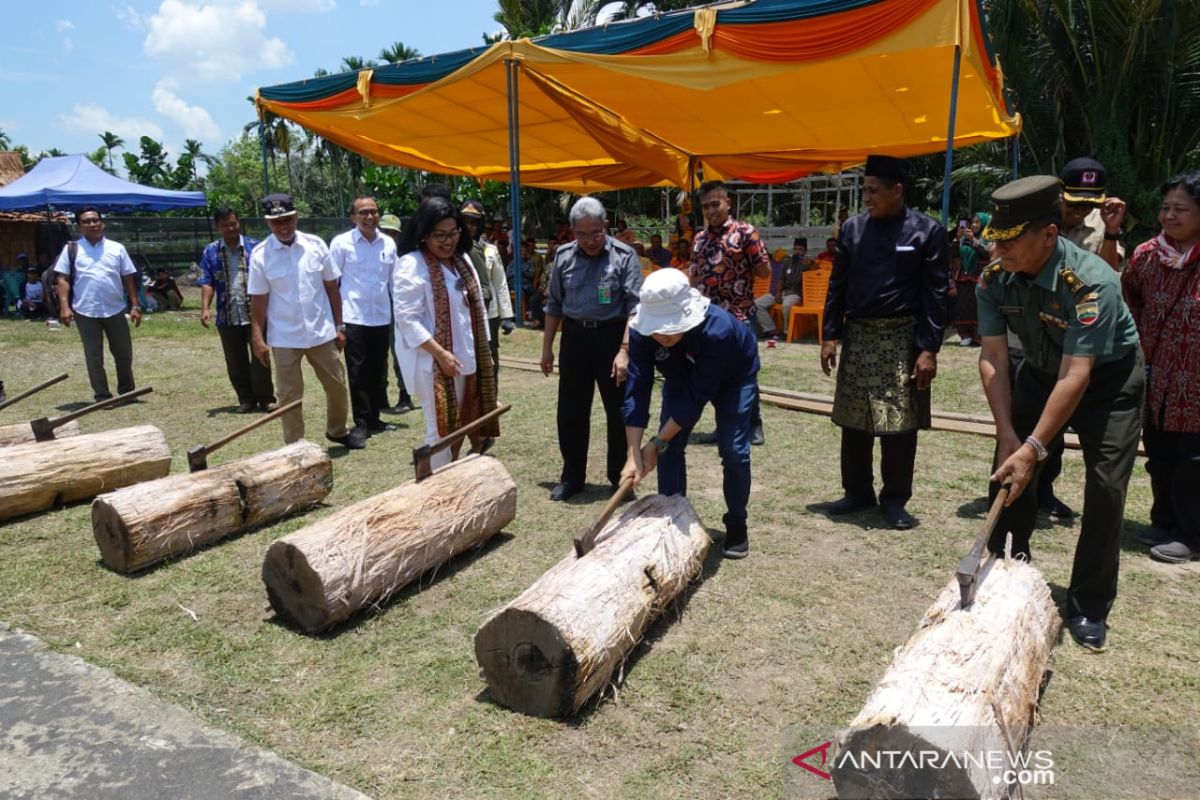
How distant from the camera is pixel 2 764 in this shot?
8.36ft

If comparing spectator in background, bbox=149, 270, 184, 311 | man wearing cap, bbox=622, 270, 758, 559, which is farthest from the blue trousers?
spectator in background, bbox=149, 270, 184, 311

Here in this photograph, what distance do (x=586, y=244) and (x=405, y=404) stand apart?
136 inches

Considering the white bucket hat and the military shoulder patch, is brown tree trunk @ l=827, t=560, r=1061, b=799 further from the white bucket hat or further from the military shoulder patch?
the white bucket hat

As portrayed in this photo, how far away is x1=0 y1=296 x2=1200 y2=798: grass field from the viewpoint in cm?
257

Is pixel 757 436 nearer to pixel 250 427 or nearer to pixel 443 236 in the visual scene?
pixel 443 236

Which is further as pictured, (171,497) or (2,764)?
(171,497)

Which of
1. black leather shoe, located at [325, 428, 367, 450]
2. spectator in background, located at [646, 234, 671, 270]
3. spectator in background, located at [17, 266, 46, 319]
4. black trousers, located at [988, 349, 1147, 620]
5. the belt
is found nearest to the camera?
black trousers, located at [988, 349, 1147, 620]

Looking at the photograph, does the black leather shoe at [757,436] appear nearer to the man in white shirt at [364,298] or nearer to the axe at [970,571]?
the man in white shirt at [364,298]

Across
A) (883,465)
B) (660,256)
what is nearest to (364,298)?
(883,465)

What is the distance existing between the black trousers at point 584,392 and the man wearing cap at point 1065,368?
2.07 m

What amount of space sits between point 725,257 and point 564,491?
1983 millimetres

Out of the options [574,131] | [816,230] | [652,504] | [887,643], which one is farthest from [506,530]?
[816,230]

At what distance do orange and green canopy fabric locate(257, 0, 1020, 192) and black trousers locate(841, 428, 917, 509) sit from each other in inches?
131

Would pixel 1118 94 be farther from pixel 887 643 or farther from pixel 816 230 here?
pixel 887 643
